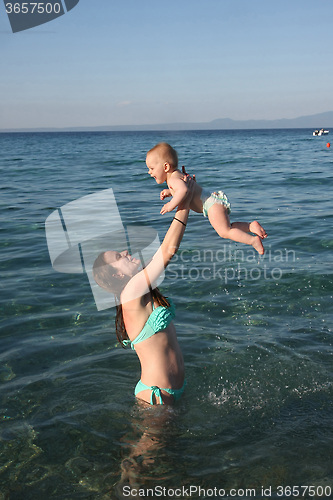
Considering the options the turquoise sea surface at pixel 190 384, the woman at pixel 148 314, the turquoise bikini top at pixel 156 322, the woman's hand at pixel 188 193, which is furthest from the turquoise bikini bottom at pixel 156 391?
the woman's hand at pixel 188 193

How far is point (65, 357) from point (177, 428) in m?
2.26

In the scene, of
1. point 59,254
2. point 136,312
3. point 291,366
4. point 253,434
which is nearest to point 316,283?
point 291,366

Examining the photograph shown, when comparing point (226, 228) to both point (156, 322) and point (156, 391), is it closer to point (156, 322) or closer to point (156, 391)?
point (156, 322)

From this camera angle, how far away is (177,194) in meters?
4.12

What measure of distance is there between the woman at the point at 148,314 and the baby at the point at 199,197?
130 mm

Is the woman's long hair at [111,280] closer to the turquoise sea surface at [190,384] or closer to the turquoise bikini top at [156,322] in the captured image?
the turquoise bikini top at [156,322]

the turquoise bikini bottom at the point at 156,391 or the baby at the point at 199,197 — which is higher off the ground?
the baby at the point at 199,197

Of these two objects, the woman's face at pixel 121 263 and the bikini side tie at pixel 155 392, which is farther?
the bikini side tie at pixel 155 392

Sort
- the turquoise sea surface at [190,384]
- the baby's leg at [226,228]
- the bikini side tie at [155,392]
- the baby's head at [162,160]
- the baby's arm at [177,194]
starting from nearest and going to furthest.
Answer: the baby's arm at [177,194]
the turquoise sea surface at [190,384]
the baby's head at [162,160]
the bikini side tie at [155,392]
the baby's leg at [226,228]

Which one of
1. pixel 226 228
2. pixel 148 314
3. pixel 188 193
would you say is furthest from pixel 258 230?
pixel 148 314

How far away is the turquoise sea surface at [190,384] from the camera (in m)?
4.15

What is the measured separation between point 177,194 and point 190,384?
2.58m

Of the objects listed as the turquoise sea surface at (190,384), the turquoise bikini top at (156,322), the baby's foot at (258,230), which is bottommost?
the turquoise sea surface at (190,384)

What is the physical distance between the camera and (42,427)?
16.3 feet
